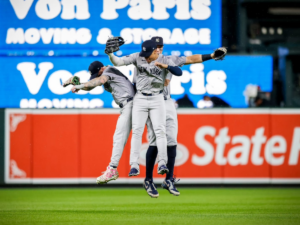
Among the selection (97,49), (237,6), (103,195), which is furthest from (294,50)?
(103,195)

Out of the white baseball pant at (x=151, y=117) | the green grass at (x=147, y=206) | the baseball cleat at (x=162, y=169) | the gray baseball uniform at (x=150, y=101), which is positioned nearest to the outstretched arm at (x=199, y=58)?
the gray baseball uniform at (x=150, y=101)

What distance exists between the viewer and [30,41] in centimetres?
939

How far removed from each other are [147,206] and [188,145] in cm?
253

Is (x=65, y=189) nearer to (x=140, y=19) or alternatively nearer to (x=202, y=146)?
(x=202, y=146)

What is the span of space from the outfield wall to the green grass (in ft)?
0.93

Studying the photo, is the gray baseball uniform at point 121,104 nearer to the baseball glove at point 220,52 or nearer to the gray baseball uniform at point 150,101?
the gray baseball uniform at point 150,101

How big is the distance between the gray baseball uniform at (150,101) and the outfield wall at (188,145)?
314cm

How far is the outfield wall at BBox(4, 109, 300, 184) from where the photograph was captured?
9461 millimetres

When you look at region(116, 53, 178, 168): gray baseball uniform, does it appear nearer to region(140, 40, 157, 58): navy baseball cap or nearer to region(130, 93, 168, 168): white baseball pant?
region(130, 93, 168, 168): white baseball pant

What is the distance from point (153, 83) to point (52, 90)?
3445mm

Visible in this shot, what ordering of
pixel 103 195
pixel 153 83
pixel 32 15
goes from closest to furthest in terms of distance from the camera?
pixel 153 83 < pixel 103 195 < pixel 32 15

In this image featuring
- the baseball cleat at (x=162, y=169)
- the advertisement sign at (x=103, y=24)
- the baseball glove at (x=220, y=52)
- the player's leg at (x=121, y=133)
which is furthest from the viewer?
the advertisement sign at (x=103, y=24)

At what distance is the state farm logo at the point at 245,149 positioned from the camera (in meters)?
9.53

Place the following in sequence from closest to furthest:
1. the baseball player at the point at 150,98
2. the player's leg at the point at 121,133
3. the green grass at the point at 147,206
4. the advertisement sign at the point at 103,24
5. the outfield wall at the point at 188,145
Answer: the green grass at the point at 147,206, the baseball player at the point at 150,98, the player's leg at the point at 121,133, the advertisement sign at the point at 103,24, the outfield wall at the point at 188,145
